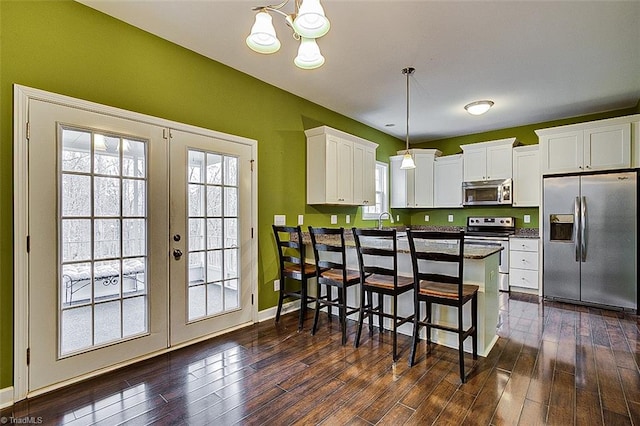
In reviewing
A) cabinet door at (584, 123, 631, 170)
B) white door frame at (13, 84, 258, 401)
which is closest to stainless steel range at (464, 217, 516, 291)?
cabinet door at (584, 123, 631, 170)

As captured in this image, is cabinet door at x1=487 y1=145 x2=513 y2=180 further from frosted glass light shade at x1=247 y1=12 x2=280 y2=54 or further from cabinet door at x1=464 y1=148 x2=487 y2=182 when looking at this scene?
frosted glass light shade at x1=247 y1=12 x2=280 y2=54

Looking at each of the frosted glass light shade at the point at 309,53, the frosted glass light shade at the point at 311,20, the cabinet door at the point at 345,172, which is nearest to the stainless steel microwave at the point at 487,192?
the cabinet door at the point at 345,172

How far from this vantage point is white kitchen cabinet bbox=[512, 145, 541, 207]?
194 inches

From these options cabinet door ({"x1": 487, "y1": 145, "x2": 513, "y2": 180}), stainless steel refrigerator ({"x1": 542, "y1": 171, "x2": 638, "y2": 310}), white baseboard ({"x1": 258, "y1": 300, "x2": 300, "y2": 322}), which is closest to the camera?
white baseboard ({"x1": 258, "y1": 300, "x2": 300, "y2": 322})

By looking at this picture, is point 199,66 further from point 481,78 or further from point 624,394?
point 624,394

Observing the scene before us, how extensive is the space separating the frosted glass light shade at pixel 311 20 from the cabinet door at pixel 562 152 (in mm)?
4404

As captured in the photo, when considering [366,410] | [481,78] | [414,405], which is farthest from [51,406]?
[481,78]

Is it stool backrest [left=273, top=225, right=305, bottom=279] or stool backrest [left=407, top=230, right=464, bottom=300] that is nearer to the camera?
stool backrest [left=407, top=230, right=464, bottom=300]

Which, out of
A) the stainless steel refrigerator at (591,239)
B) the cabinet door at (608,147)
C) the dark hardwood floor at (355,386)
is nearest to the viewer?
the dark hardwood floor at (355,386)

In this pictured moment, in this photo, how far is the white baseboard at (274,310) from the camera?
140 inches

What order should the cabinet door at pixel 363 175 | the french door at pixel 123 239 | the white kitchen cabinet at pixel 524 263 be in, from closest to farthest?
the french door at pixel 123 239, the cabinet door at pixel 363 175, the white kitchen cabinet at pixel 524 263

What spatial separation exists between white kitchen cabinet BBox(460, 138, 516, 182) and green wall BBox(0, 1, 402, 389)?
2861mm

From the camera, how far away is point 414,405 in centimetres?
198

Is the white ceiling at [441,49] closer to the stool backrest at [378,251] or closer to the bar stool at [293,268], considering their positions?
the stool backrest at [378,251]
